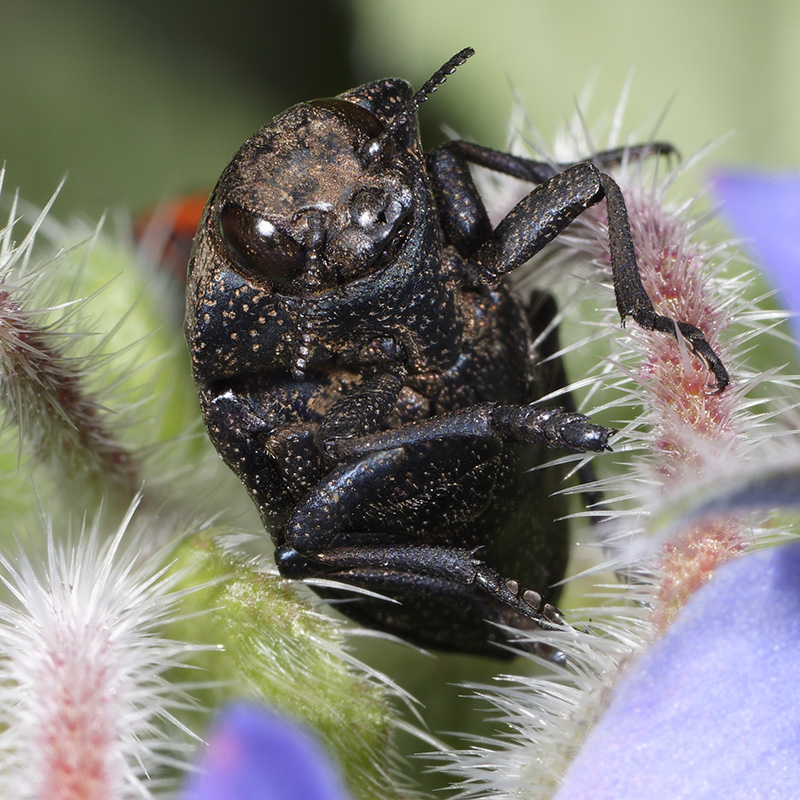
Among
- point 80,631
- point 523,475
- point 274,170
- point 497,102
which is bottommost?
point 80,631

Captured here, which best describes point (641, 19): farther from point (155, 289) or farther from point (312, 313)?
point (312, 313)

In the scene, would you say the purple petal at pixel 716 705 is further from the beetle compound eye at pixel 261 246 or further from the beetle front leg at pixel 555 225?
the beetle compound eye at pixel 261 246

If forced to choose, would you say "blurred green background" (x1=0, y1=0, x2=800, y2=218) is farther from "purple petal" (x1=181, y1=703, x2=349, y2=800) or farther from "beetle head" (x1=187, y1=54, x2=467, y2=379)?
"purple petal" (x1=181, y1=703, x2=349, y2=800)

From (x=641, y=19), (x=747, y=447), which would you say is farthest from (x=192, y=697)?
(x=641, y=19)

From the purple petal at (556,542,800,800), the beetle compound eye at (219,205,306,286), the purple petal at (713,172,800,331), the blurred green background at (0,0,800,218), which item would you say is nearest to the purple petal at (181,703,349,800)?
the purple petal at (556,542,800,800)

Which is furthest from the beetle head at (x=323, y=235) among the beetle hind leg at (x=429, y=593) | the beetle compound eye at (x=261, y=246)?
the beetle hind leg at (x=429, y=593)

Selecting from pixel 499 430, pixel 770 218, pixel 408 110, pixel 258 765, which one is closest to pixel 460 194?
pixel 408 110
